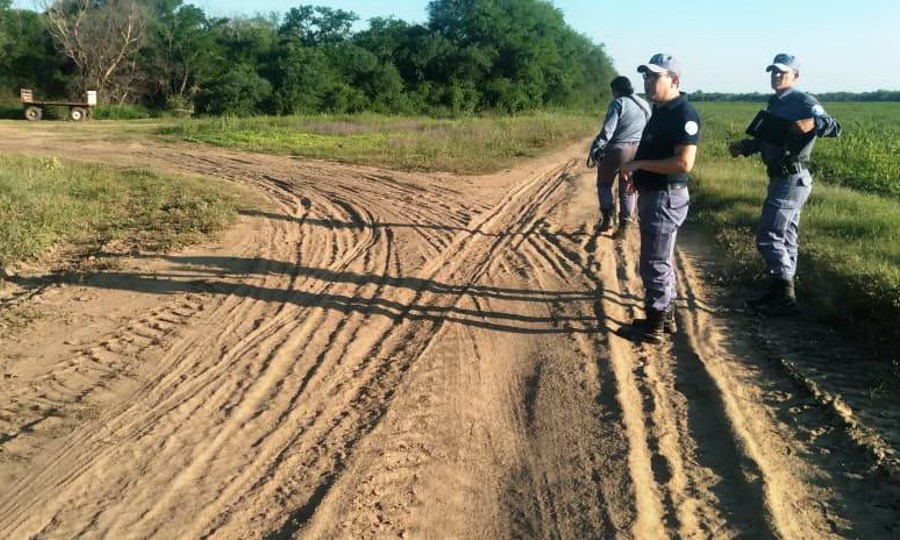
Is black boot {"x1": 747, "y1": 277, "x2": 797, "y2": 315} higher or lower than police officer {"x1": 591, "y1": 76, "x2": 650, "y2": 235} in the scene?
lower

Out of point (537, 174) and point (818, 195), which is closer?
point (818, 195)

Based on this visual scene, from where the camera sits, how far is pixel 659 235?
4906 mm

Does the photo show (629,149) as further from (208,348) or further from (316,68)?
(316,68)

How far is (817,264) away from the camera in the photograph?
6.23 metres

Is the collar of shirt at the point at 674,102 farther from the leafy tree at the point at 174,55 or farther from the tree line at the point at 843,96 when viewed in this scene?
the tree line at the point at 843,96

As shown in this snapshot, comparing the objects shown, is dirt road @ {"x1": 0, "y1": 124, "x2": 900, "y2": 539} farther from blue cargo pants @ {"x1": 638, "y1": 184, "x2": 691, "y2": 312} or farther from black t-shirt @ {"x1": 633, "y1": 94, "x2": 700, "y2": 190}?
black t-shirt @ {"x1": 633, "y1": 94, "x2": 700, "y2": 190}

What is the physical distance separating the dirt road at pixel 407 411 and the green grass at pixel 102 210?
0.98 m

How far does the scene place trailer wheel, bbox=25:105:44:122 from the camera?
32.9 m

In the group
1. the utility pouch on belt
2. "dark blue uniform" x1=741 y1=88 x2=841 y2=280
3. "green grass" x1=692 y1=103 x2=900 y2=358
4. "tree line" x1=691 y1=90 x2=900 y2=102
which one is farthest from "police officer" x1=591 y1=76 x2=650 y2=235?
"tree line" x1=691 y1=90 x2=900 y2=102

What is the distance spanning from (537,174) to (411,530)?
11999 mm

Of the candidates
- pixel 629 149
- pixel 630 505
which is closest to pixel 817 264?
pixel 629 149

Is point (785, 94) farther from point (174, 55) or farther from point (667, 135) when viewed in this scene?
point (174, 55)

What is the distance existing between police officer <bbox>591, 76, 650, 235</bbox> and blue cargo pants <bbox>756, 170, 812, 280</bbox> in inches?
79.9

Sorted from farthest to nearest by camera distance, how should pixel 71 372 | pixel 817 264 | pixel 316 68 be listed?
pixel 316 68
pixel 817 264
pixel 71 372
